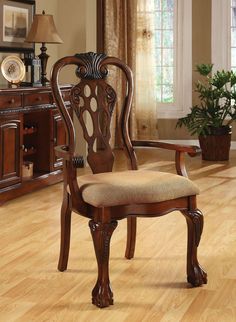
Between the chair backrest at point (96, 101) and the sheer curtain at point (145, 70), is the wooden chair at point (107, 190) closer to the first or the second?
the chair backrest at point (96, 101)

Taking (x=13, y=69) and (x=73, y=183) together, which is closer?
(x=73, y=183)

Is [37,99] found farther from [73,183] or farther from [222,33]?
[222,33]

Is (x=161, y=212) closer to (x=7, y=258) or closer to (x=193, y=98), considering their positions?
(x=7, y=258)

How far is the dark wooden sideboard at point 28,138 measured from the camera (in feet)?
16.3

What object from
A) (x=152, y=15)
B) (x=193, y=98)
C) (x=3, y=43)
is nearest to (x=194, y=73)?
(x=193, y=98)

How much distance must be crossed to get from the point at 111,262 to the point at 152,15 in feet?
16.3

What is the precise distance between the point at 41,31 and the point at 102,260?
338 centimetres

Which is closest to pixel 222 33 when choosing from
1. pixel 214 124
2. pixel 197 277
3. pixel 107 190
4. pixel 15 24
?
pixel 214 124

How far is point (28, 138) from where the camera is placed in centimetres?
569

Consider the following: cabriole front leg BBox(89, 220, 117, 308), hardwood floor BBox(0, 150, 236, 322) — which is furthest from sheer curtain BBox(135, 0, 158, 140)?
Result: cabriole front leg BBox(89, 220, 117, 308)

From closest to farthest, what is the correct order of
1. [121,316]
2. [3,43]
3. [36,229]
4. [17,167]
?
1. [121,316]
2. [36,229]
3. [17,167]
4. [3,43]

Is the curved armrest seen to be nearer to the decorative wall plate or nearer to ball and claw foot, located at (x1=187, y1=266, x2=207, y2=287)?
ball and claw foot, located at (x1=187, y1=266, x2=207, y2=287)

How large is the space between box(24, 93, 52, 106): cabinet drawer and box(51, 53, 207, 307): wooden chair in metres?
1.96

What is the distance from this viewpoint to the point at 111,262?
3.45 m
